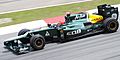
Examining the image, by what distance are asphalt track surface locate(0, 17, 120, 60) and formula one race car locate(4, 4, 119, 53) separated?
11.5 inches

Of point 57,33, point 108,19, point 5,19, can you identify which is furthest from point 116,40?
point 5,19

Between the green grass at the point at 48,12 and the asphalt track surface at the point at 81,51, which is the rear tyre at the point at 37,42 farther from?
the green grass at the point at 48,12

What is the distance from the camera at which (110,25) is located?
677 inches

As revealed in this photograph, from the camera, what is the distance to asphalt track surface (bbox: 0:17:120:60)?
14.0m

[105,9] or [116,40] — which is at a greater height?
[105,9]

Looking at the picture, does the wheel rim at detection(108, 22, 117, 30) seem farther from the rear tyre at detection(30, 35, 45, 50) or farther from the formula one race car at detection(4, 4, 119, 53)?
the rear tyre at detection(30, 35, 45, 50)

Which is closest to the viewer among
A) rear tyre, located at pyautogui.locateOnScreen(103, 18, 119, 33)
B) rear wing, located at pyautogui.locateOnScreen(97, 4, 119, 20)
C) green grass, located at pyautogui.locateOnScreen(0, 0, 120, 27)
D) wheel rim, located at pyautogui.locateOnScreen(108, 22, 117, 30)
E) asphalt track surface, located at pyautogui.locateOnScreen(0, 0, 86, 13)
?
rear tyre, located at pyautogui.locateOnScreen(103, 18, 119, 33)

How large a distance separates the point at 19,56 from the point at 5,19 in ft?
31.4

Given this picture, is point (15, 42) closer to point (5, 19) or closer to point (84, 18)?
point (84, 18)

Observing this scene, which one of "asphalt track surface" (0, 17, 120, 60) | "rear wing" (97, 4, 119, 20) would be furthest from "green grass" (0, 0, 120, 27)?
"asphalt track surface" (0, 17, 120, 60)

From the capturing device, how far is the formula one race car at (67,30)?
15.3m

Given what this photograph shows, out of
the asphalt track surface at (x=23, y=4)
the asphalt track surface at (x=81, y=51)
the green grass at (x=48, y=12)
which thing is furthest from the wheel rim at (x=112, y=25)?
the asphalt track surface at (x=23, y=4)

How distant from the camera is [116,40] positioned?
52.5ft

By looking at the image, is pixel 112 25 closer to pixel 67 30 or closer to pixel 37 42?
pixel 67 30
